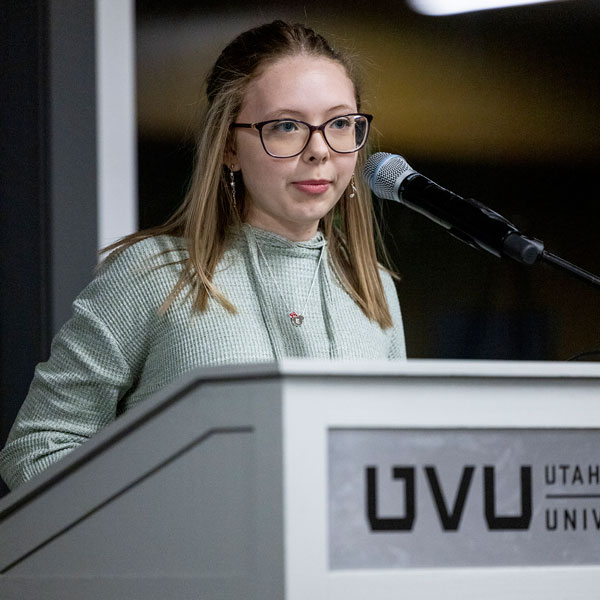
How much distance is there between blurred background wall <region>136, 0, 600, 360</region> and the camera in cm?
211

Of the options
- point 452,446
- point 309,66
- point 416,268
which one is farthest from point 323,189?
point 416,268

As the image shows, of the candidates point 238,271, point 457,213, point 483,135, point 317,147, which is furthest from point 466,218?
point 483,135

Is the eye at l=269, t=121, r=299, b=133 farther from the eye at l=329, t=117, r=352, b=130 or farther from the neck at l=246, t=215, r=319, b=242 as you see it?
the neck at l=246, t=215, r=319, b=242

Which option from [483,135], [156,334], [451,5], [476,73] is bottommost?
[156,334]

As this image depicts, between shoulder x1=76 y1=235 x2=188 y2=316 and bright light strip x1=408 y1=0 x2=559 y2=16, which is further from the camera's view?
bright light strip x1=408 y1=0 x2=559 y2=16

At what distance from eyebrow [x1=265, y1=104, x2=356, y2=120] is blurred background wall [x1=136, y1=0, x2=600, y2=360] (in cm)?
86

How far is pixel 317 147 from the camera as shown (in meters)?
1.18

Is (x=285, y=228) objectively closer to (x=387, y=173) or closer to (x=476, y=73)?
(x=387, y=173)

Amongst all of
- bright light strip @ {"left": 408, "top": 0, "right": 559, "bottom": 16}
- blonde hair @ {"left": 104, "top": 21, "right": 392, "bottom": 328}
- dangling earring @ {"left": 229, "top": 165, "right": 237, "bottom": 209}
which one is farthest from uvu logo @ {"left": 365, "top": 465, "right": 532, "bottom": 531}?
bright light strip @ {"left": 408, "top": 0, "right": 559, "bottom": 16}

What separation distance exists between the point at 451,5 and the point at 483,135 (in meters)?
0.29

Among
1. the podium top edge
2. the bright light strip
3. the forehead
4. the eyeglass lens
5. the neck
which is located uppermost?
the bright light strip

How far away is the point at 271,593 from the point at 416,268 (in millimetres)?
1490

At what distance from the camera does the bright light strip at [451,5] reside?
2.15m

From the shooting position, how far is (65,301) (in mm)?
1816
